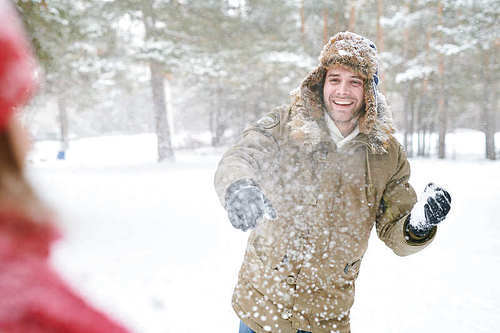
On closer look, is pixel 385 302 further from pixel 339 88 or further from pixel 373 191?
pixel 339 88

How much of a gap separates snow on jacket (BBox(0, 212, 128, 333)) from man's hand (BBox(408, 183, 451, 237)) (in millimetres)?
1631

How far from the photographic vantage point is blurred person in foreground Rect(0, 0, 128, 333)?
12.8 inches

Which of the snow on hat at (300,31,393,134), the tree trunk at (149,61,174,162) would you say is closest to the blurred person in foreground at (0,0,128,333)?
the snow on hat at (300,31,393,134)

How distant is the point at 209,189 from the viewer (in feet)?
31.2

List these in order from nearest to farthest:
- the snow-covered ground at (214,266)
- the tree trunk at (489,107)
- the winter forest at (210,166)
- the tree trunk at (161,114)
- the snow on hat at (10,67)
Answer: the snow on hat at (10,67), the winter forest at (210,166), the snow-covered ground at (214,266), the tree trunk at (161,114), the tree trunk at (489,107)

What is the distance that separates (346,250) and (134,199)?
6.07m

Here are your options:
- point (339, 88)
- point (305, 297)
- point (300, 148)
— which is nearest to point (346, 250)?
point (305, 297)

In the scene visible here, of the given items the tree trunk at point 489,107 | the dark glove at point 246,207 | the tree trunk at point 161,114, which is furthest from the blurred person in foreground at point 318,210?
the tree trunk at point 489,107

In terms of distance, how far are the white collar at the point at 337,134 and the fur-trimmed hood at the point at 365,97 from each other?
4 cm

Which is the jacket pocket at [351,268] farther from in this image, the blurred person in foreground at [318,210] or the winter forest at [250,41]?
the winter forest at [250,41]

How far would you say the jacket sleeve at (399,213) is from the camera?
1.77 m

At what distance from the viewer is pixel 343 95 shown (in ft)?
6.44

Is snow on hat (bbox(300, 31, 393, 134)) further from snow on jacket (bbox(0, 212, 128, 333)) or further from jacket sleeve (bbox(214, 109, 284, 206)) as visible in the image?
snow on jacket (bbox(0, 212, 128, 333))

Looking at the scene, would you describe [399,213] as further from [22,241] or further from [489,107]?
[489,107]
